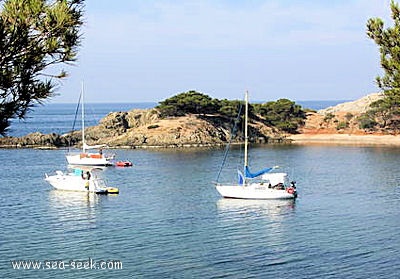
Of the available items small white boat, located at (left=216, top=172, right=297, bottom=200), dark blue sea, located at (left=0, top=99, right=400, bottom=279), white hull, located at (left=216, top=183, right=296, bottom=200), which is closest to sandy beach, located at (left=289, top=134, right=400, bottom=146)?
dark blue sea, located at (left=0, top=99, right=400, bottom=279)

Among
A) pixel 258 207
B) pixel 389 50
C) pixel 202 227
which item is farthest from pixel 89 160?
pixel 389 50

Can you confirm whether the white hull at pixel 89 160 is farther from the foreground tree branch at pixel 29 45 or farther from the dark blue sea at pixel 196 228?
the foreground tree branch at pixel 29 45

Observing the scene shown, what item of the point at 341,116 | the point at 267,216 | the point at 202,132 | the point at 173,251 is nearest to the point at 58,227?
the point at 173,251

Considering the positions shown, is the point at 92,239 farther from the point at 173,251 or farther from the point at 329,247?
the point at 329,247

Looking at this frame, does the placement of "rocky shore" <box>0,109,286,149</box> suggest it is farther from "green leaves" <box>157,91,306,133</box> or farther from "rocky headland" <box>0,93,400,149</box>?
"green leaves" <box>157,91,306,133</box>

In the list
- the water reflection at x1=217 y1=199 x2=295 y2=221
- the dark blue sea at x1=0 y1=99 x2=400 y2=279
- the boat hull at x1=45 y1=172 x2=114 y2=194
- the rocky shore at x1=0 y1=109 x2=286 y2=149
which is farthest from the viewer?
the rocky shore at x1=0 y1=109 x2=286 y2=149

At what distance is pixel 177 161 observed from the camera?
71938 mm

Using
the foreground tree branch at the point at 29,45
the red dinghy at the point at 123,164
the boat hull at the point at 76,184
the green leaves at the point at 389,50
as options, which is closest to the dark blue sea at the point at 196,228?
the boat hull at the point at 76,184

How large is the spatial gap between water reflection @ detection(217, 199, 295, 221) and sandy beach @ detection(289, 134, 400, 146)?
55157mm

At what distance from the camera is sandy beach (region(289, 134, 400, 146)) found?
96875 mm

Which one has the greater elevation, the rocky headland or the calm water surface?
the rocky headland

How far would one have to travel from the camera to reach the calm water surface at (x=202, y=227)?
89.9 ft

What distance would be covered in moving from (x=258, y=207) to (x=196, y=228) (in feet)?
25.9

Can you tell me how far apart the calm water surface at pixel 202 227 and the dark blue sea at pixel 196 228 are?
61 millimetres
